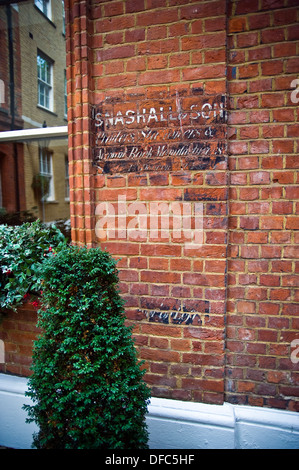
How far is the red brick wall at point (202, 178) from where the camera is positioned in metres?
1.88

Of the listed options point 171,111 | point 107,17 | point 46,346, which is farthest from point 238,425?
point 107,17

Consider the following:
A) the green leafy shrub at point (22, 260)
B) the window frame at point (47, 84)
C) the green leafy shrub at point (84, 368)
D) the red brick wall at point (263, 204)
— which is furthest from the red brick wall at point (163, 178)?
the window frame at point (47, 84)

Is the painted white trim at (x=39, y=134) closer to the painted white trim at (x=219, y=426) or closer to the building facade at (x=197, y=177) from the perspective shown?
the building facade at (x=197, y=177)

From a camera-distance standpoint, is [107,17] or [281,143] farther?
[107,17]

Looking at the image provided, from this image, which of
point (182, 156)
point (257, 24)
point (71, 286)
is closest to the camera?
point (71, 286)

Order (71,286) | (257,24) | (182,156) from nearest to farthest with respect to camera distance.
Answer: (71,286), (257,24), (182,156)

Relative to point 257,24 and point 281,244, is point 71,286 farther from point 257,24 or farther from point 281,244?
point 257,24

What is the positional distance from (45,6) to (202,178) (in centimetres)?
275

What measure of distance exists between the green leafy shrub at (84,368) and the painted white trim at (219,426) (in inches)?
22.6

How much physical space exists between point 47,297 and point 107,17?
2102 mm

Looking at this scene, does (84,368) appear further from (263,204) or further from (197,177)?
(263,204)

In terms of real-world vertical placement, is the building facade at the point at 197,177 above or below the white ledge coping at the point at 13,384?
above

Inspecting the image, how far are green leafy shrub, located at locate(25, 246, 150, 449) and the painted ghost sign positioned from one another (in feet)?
2.98
